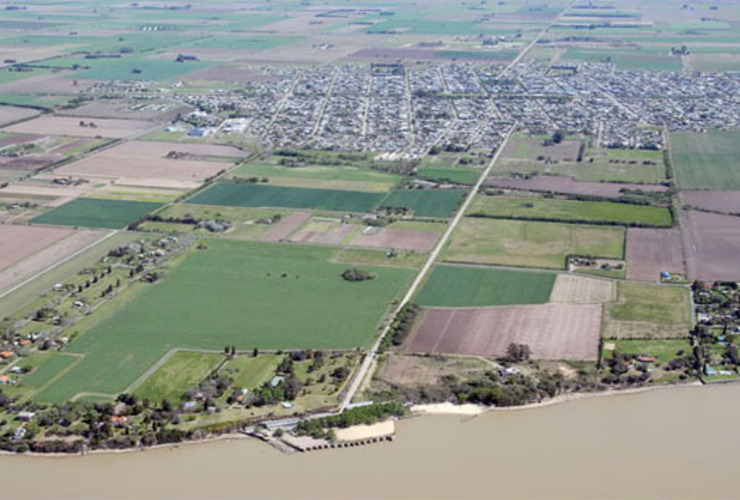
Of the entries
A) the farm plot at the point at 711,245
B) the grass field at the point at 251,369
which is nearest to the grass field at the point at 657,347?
the farm plot at the point at 711,245

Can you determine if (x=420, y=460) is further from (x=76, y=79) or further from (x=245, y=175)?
(x=76, y=79)

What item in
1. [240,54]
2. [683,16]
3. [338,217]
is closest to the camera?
[338,217]

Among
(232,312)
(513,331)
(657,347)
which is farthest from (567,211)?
(232,312)

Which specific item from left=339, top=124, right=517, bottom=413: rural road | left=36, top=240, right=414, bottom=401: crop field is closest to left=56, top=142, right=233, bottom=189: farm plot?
left=36, top=240, right=414, bottom=401: crop field

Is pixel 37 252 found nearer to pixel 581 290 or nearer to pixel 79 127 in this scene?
pixel 581 290

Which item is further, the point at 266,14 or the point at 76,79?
the point at 266,14

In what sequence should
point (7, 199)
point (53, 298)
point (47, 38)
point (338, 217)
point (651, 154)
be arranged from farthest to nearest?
point (47, 38) < point (651, 154) < point (7, 199) < point (338, 217) < point (53, 298)

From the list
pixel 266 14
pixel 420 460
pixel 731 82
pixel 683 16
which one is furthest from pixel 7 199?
pixel 683 16
